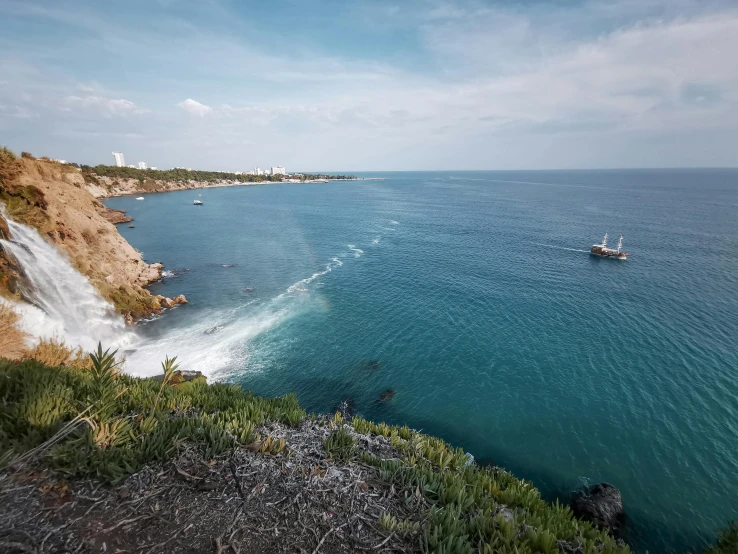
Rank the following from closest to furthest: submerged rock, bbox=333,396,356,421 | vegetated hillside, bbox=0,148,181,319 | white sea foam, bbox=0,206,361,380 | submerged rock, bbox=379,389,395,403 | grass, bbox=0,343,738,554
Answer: grass, bbox=0,343,738,554
submerged rock, bbox=333,396,356,421
submerged rock, bbox=379,389,395,403
white sea foam, bbox=0,206,361,380
vegetated hillside, bbox=0,148,181,319

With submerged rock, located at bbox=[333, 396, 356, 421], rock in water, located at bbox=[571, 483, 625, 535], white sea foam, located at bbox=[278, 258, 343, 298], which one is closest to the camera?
rock in water, located at bbox=[571, 483, 625, 535]

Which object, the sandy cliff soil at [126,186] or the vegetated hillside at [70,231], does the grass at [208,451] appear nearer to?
the vegetated hillside at [70,231]

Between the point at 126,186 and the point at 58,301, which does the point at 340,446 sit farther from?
the point at 126,186

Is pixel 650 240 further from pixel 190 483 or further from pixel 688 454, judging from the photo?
pixel 190 483

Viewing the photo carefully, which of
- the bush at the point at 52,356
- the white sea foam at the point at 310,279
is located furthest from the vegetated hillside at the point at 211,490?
the white sea foam at the point at 310,279

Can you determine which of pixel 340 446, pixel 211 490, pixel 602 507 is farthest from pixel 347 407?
pixel 211 490

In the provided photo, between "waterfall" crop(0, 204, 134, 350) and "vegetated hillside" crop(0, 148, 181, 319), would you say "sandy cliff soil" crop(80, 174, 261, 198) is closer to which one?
"vegetated hillside" crop(0, 148, 181, 319)

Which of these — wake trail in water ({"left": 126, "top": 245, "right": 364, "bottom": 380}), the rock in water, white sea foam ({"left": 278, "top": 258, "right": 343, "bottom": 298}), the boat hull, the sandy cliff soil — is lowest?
the rock in water

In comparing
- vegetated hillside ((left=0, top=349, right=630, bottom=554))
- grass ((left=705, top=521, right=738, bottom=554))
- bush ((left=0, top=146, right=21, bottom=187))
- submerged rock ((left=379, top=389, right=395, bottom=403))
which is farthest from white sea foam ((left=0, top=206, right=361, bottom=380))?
grass ((left=705, top=521, right=738, bottom=554))
